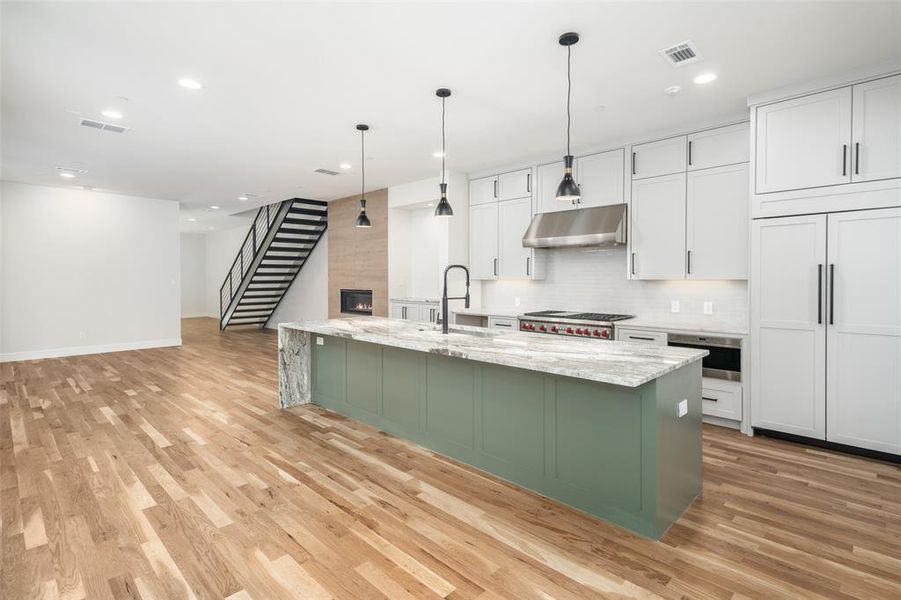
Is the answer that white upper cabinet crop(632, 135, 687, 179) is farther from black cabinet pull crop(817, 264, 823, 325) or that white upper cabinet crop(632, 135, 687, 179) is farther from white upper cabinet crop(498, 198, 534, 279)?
black cabinet pull crop(817, 264, 823, 325)

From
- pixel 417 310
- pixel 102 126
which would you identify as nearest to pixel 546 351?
pixel 417 310

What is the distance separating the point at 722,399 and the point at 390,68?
402 centimetres

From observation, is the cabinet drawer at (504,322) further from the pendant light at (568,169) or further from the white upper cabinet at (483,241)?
the pendant light at (568,169)

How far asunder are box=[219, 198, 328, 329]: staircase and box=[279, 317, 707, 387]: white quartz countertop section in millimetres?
5999

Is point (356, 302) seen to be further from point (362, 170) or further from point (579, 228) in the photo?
point (579, 228)

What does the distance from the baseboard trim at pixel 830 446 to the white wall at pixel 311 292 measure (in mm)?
7747

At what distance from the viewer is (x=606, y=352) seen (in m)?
2.85

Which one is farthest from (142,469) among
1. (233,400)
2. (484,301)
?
(484,301)

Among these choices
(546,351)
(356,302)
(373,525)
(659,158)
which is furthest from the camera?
(356,302)

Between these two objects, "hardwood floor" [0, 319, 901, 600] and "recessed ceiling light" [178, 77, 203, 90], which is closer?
"hardwood floor" [0, 319, 901, 600]

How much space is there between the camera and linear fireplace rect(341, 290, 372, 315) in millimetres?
8312

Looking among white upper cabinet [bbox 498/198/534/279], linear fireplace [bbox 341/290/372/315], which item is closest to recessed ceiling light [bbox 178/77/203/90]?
white upper cabinet [bbox 498/198/534/279]

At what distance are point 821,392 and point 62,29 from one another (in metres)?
5.97

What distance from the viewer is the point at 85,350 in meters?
8.06
